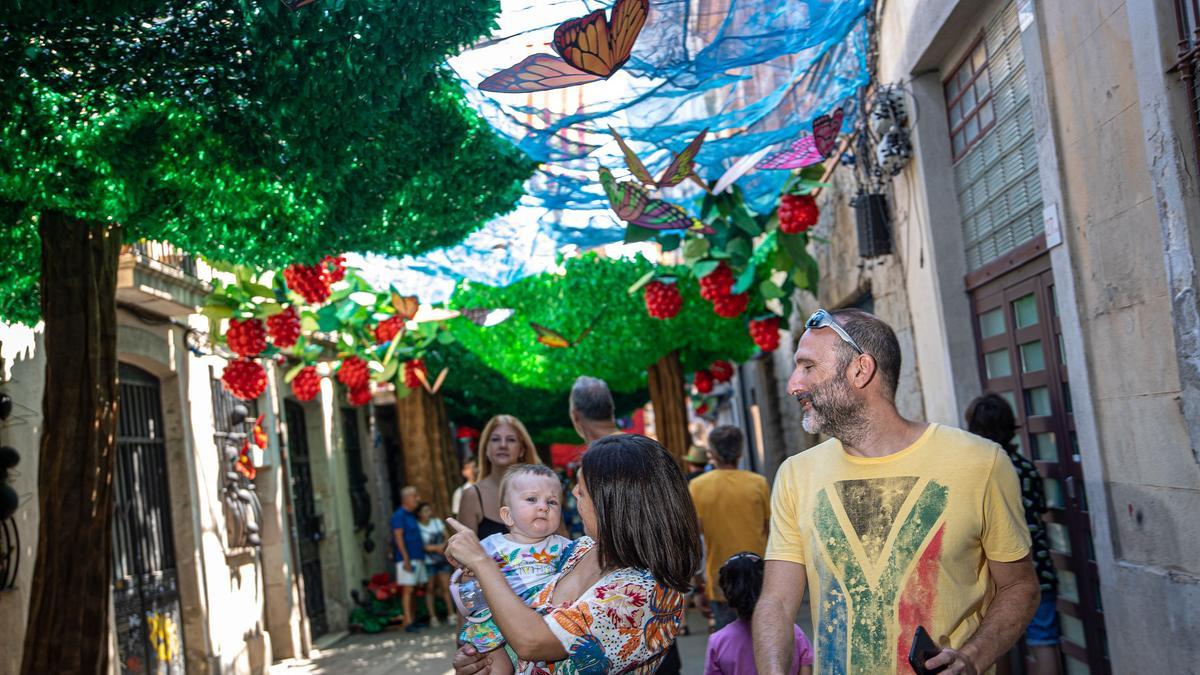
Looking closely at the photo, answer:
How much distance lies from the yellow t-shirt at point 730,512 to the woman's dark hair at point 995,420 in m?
2.04

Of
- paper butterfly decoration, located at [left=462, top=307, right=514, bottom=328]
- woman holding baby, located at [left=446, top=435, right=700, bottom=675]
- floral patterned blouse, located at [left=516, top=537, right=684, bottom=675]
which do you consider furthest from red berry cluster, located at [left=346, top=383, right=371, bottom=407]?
floral patterned blouse, located at [left=516, top=537, right=684, bottom=675]

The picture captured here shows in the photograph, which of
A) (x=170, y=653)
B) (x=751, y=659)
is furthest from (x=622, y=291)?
(x=751, y=659)

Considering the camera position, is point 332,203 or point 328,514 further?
point 328,514

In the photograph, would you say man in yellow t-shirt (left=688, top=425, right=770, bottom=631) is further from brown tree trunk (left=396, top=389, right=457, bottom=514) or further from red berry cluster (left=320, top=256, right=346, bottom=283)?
brown tree trunk (left=396, top=389, right=457, bottom=514)

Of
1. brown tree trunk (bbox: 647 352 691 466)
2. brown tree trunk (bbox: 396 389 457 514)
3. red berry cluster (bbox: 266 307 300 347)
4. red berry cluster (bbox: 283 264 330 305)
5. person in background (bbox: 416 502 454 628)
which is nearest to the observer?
red berry cluster (bbox: 283 264 330 305)

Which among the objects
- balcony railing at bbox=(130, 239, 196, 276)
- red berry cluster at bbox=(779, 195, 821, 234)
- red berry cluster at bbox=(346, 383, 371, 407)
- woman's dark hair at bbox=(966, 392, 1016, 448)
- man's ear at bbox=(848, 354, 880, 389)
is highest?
balcony railing at bbox=(130, 239, 196, 276)

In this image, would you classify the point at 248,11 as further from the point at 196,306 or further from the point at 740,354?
the point at 740,354

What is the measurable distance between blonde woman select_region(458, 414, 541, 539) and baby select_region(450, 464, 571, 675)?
140 centimetres

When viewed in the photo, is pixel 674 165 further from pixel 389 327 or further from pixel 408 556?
pixel 408 556

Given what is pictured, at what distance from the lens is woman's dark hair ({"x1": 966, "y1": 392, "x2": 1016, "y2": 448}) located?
5578mm

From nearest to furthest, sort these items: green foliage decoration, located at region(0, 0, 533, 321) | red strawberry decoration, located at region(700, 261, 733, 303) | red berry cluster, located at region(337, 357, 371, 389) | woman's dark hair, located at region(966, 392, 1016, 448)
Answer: green foliage decoration, located at region(0, 0, 533, 321) < woman's dark hair, located at region(966, 392, 1016, 448) < red strawberry decoration, located at region(700, 261, 733, 303) < red berry cluster, located at region(337, 357, 371, 389)

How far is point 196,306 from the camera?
10.8 metres

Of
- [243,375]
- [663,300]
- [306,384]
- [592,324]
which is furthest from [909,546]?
[592,324]

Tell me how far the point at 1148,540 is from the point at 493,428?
9.18 feet
